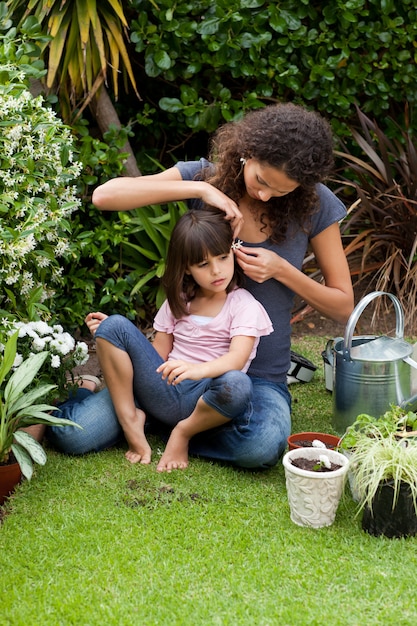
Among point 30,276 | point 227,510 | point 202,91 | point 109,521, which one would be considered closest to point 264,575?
point 227,510

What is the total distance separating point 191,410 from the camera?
3.10m

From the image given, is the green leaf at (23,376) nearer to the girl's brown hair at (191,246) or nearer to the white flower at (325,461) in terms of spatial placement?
the girl's brown hair at (191,246)

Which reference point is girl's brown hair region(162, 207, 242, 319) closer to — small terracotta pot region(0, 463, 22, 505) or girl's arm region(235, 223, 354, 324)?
girl's arm region(235, 223, 354, 324)

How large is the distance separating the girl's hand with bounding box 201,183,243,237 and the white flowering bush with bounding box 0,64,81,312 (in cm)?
62

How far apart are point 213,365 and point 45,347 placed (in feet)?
2.20

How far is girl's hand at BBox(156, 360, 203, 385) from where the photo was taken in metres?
2.82

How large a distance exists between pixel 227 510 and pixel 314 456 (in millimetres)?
351

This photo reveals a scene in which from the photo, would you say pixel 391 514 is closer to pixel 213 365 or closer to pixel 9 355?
pixel 213 365

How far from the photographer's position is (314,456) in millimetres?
2736

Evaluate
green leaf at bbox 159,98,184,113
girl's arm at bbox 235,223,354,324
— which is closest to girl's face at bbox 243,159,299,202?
girl's arm at bbox 235,223,354,324

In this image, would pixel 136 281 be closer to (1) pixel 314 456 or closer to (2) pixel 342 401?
(2) pixel 342 401

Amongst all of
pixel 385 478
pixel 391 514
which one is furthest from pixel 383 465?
pixel 391 514

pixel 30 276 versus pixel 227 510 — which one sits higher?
pixel 30 276

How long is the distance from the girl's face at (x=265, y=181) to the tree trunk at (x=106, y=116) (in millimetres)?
1675
